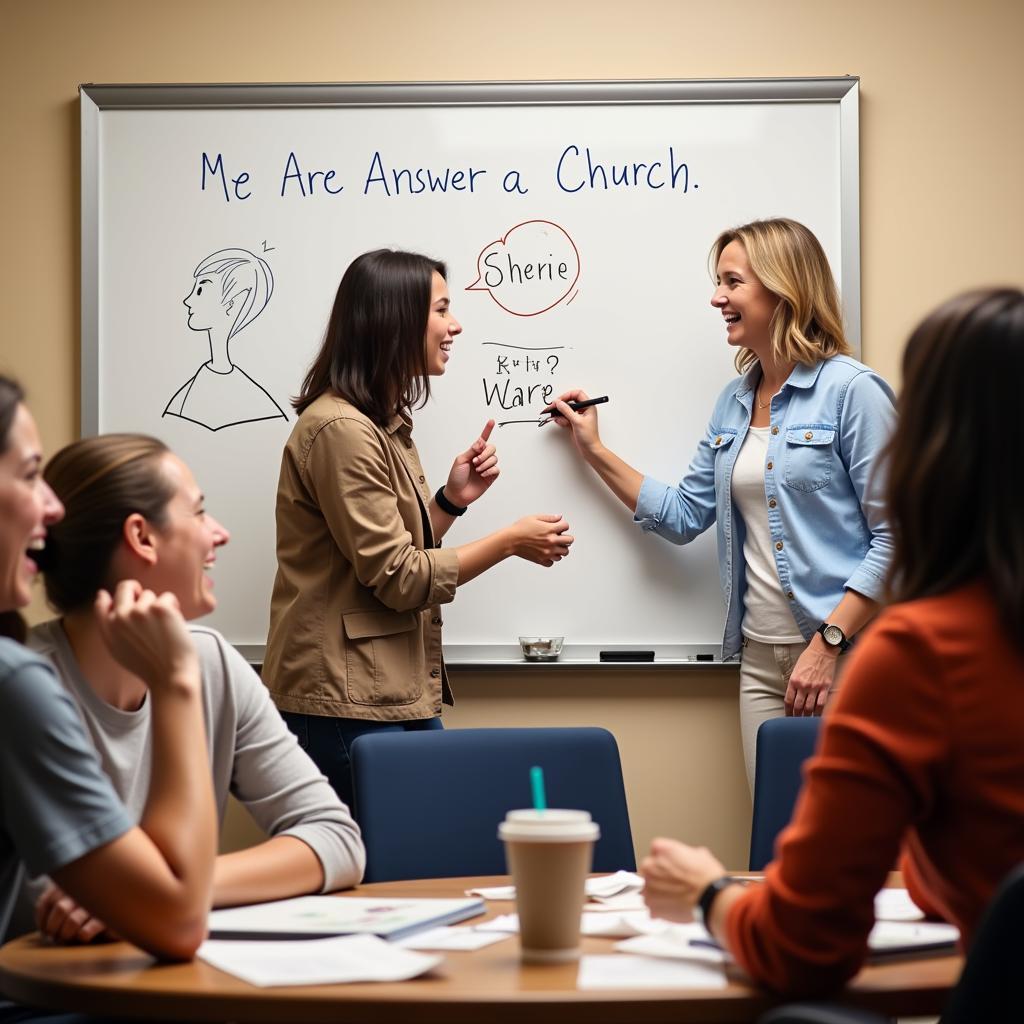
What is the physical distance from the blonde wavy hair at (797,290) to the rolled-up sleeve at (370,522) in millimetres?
876

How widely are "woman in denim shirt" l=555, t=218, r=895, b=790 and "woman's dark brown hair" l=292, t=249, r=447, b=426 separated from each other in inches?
19.6

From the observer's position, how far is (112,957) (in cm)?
Result: 118

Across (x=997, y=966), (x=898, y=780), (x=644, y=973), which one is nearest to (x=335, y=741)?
(x=644, y=973)

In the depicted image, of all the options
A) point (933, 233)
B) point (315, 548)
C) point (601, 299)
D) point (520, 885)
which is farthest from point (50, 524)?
point (933, 233)

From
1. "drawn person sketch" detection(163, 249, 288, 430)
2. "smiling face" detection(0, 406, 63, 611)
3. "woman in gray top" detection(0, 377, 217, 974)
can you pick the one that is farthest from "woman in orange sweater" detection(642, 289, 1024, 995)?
→ "drawn person sketch" detection(163, 249, 288, 430)

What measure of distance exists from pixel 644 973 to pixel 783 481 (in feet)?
5.53

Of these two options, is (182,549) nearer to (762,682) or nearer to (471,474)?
(471,474)

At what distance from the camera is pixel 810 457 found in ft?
8.63

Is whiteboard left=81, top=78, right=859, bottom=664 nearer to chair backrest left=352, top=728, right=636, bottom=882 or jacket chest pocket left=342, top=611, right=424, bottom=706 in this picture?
jacket chest pocket left=342, top=611, right=424, bottom=706

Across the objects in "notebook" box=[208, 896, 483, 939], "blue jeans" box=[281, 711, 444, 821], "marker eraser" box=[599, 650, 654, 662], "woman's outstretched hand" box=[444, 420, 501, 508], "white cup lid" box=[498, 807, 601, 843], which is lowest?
"blue jeans" box=[281, 711, 444, 821]

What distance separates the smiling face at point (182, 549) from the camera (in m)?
1.57

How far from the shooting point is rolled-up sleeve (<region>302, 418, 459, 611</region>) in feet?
Result: 7.79

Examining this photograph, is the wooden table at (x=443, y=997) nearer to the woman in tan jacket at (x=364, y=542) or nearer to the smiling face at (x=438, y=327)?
the woman in tan jacket at (x=364, y=542)

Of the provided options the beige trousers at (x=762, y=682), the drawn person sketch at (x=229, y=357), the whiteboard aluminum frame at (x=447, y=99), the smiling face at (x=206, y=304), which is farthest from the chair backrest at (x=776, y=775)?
the smiling face at (x=206, y=304)
